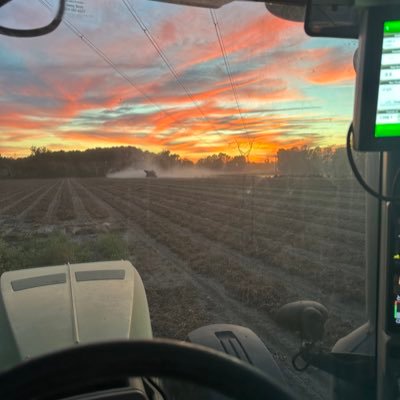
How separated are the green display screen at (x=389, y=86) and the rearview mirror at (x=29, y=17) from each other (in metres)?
0.99

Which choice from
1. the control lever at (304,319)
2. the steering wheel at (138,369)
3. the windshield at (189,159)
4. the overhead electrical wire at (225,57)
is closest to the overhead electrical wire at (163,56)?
the windshield at (189,159)

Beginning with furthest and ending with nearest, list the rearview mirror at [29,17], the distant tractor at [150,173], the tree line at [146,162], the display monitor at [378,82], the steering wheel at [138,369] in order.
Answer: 1. the distant tractor at [150,173]
2. the tree line at [146,162]
3. the display monitor at [378,82]
4. the rearview mirror at [29,17]
5. the steering wheel at [138,369]

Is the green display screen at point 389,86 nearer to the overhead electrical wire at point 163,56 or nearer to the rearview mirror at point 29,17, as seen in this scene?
the overhead electrical wire at point 163,56

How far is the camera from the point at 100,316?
1625 millimetres

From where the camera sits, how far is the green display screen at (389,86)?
159 centimetres

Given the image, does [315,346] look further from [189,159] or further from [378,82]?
[378,82]

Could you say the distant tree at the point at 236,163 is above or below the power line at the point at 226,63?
below

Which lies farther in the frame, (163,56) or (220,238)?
(220,238)

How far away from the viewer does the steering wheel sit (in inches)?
29.6

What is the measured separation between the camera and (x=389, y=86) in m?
1.62

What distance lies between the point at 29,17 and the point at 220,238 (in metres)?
0.97

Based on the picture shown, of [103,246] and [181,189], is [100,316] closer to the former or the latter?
[103,246]

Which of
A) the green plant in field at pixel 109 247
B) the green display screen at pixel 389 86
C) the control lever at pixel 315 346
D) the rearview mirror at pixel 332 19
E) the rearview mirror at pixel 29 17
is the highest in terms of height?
the rearview mirror at pixel 332 19

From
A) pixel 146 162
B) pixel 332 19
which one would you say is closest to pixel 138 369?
pixel 146 162
